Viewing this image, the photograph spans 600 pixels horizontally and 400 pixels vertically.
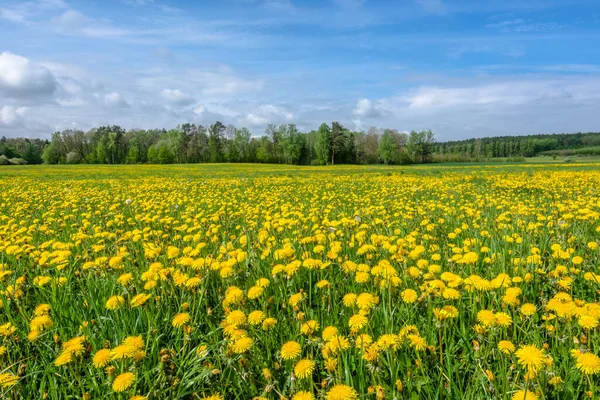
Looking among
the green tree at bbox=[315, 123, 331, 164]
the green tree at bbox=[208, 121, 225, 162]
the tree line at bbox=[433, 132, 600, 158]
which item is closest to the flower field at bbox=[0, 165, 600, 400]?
the green tree at bbox=[315, 123, 331, 164]

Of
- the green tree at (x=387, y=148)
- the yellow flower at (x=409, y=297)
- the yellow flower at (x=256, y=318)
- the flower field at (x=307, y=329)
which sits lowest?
the flower field at (x=307, y=329)

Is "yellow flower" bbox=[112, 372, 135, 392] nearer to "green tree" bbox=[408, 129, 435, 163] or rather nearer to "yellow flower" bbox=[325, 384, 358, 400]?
"yellow flower" bbox=[325, 384, 358, 400]

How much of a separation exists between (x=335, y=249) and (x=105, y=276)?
72.8 inches

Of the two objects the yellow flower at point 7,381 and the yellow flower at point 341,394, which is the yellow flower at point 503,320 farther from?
the yellow flower at point 7,381

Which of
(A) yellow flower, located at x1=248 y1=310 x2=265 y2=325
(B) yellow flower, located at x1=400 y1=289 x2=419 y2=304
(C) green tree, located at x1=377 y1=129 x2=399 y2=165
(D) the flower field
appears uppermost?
(C) green tree, located at x1=377 y1=129 x2=399 y2=165

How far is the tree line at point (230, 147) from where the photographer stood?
7975 centimetres

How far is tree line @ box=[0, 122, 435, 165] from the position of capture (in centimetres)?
7975

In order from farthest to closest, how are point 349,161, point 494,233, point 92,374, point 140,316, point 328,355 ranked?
point 349,161, point 494,233, point 140,316, point 92,374, point 328,355

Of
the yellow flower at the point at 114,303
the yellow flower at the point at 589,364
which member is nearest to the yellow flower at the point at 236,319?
the yellow flower at the point at 114,303

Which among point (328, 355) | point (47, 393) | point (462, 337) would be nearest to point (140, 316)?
point (47, 393)

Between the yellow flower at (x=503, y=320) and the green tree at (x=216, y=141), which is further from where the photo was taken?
the green tree at (x=216, y=141)

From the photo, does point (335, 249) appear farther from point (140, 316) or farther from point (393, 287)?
point (140, 316)

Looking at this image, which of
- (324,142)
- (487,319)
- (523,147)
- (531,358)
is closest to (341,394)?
(531,358)

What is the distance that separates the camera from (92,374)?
163 cm
